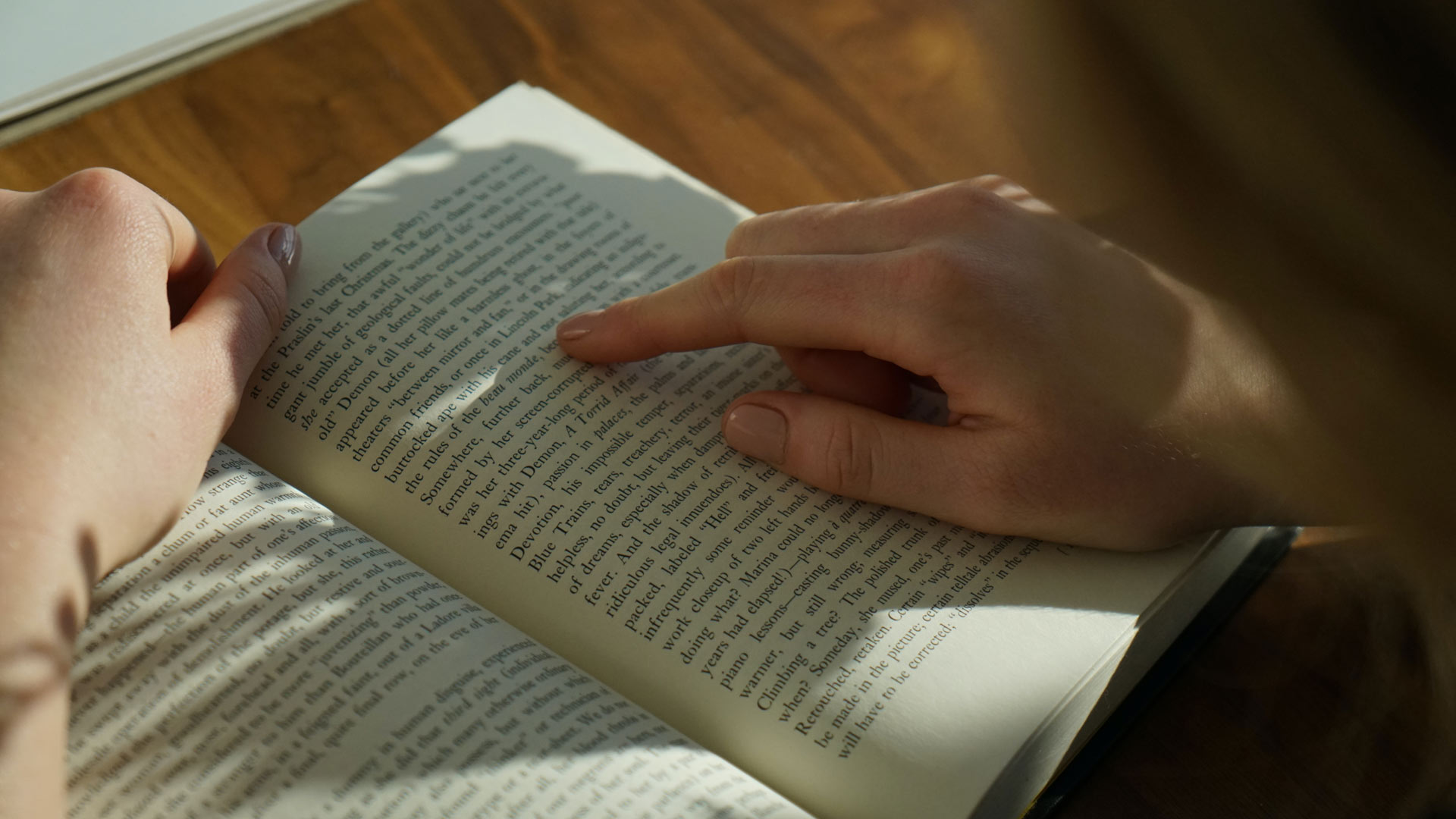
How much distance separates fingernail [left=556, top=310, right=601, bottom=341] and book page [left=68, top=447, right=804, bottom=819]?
192mm

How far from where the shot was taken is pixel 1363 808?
0.60 m

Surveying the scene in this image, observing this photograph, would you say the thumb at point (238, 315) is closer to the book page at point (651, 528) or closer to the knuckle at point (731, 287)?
the book page at point (651, 528)

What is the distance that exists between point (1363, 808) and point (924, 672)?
0.85ft

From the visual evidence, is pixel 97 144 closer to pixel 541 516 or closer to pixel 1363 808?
pixel 541 516

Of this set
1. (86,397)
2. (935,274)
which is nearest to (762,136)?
(935,274)

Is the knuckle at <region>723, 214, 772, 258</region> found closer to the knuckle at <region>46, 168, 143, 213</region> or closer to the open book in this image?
the open book

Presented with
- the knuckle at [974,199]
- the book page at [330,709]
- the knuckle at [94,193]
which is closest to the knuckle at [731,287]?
the knuckle at [974,199]

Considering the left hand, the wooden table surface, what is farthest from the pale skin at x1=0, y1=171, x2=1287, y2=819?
the wooden table surface

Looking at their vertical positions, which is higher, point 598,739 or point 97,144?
point 97,144

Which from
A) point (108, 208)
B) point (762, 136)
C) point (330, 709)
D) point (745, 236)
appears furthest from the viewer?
point (762, 136)

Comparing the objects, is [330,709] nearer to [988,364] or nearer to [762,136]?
[988,364]

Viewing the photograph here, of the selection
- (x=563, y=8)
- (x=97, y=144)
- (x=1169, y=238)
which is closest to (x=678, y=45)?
(x=563, y=8)

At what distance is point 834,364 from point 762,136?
1.02 ft

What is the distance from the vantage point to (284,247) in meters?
0.72
